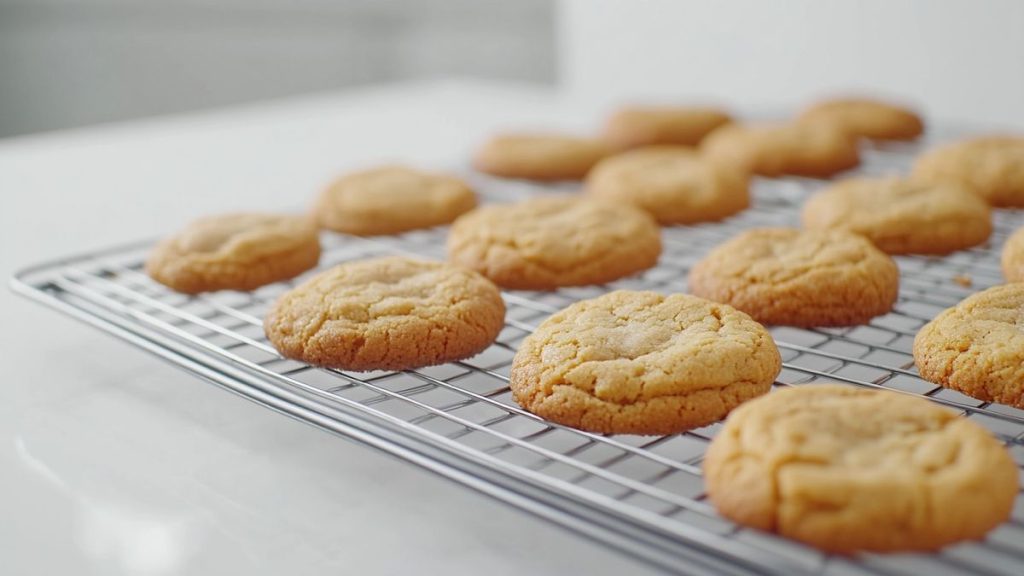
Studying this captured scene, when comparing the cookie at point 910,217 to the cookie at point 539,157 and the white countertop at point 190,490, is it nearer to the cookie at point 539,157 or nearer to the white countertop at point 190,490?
the cookie at point 539,157

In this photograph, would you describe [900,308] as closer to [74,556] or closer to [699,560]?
[699,560]

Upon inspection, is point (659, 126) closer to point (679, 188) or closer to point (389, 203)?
point (679, 188)

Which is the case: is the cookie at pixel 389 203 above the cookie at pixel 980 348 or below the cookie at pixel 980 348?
above

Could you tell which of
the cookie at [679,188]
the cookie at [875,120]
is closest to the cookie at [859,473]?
the cookie at [679,188]

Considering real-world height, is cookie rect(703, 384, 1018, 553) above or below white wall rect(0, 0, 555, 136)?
below

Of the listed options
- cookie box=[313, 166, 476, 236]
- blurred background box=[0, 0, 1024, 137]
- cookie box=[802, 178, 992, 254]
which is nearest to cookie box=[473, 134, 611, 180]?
cookie box=[313, 166, 476, 236]

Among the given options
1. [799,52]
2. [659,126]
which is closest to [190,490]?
[659,126]

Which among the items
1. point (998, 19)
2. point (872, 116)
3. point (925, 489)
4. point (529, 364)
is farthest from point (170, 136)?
point (925, 489)

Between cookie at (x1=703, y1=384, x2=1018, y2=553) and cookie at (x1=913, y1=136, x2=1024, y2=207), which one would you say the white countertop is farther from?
cookie at (x1=913, y1=136, x2=1024, y2=207)
